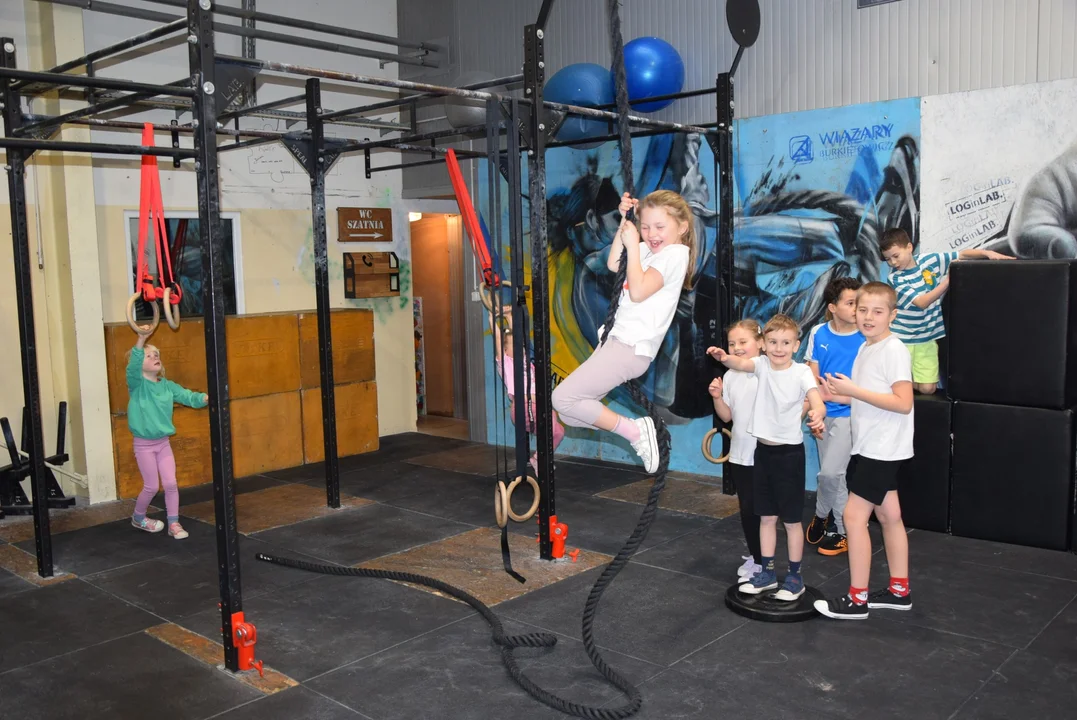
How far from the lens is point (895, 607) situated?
13.4 feet

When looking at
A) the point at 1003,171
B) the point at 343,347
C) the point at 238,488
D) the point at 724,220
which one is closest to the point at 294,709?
the point at 238,488

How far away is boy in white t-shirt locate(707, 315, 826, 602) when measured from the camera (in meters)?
3.94

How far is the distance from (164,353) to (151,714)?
3.89 m

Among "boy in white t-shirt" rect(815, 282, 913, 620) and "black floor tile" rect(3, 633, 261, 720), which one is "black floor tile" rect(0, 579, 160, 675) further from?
"boy in white t-shirt" rect(815, 282, 913, 620)

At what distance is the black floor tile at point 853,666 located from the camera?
128 inches

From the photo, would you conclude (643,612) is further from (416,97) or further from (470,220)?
(416,97)

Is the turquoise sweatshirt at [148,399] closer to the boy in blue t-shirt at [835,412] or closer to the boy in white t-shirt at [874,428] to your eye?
the boy in blue t-shirt at [835,412]

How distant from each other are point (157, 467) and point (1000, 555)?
488 cm

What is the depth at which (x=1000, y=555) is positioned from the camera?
4.80 metres

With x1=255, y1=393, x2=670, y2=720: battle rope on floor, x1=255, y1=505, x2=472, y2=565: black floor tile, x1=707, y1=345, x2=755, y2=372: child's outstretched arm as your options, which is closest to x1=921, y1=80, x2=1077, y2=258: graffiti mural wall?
x1=707, y1=345, x2=755, y2=372: child's outstretched arm

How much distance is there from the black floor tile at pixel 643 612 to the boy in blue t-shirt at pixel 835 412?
0.86m

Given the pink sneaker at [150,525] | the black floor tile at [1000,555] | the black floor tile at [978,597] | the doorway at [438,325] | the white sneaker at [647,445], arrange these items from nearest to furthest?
the black floor tile at [978,597] → the white sneaker at [647,445] → the black floor tile at [1000,555] → the pink sneaker at [150,525] → the doorway at [438,325]

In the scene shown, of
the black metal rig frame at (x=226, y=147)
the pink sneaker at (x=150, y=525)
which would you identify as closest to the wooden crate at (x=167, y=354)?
the pink sneaker at (x=150, y=525)

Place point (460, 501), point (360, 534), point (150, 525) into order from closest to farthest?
point (360, 534) → point (150, 525) → point (460, 501)
